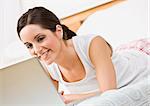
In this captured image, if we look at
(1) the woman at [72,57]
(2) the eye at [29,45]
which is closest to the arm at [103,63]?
(1) the woman at [72,57]

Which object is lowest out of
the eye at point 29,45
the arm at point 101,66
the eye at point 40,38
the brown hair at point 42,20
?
the arm at point 101,66

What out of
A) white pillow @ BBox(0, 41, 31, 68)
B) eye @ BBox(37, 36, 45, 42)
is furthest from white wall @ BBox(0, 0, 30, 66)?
eye @ BBox(37, 36, 45, 42)

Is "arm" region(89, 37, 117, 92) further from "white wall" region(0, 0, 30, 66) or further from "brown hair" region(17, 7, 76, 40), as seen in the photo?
"white wall" region(0, 0, 30, 66)

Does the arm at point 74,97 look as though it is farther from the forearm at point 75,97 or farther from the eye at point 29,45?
the eye at point 29,45

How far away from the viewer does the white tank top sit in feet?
1.94

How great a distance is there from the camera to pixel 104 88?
1.79 feet

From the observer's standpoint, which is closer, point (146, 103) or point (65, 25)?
point (146, 103)

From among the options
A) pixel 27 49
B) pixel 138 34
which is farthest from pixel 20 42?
pixel 138 34

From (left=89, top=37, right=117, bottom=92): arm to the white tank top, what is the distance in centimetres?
1

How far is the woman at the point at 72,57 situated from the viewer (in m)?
0.57

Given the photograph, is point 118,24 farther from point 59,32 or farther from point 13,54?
point 13,54

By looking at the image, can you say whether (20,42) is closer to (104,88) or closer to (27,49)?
(27,49)

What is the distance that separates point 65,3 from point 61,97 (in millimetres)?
203

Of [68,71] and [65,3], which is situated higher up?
[65,3]
